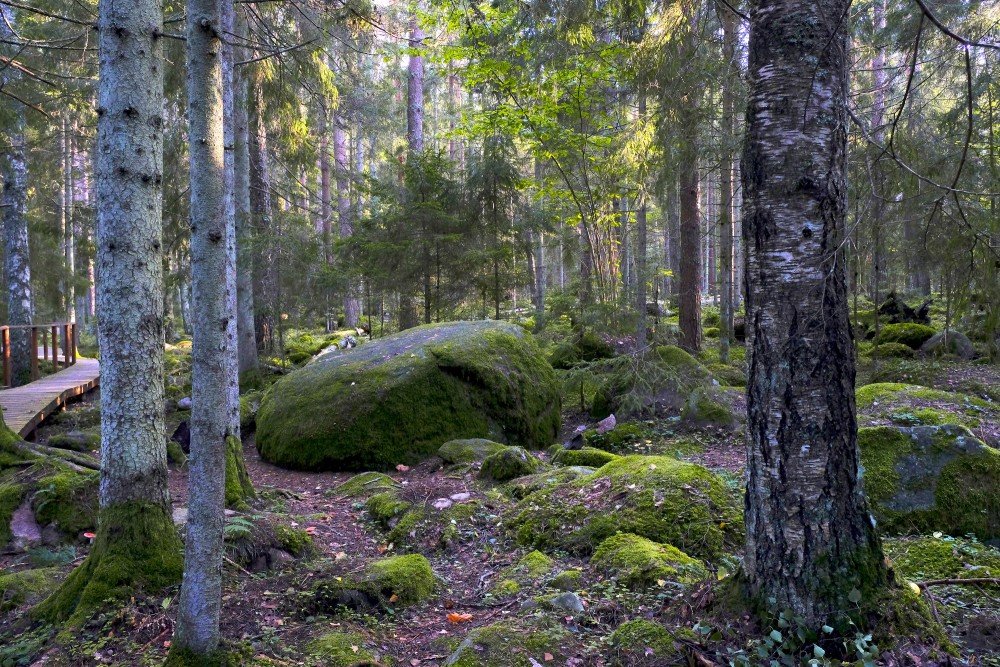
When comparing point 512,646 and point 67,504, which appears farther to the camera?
point 67,504

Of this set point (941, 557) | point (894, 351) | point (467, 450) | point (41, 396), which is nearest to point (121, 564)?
point (467, 450)

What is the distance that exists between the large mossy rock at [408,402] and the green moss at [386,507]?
147cm

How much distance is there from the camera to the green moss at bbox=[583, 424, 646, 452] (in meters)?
7.71

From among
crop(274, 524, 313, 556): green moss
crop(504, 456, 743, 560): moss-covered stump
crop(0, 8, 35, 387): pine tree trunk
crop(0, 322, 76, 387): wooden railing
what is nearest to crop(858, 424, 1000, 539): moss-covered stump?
crop(504, 456, 743, 560): moss-covered stump

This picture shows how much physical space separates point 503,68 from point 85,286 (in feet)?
44.1

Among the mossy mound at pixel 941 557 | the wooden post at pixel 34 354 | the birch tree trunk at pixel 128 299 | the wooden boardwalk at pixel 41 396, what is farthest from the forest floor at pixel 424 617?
the wooden post at pixel 34 354

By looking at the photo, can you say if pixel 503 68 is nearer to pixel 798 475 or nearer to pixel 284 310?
pixel 284 310

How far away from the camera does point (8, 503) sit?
4613mm

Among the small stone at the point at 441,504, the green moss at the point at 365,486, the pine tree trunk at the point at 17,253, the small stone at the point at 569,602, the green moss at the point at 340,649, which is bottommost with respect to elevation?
the green moss at the point at 365,486

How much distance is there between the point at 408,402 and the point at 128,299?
4051 millimetres

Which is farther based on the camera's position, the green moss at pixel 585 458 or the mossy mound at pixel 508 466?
the green moss at pixel 585 458

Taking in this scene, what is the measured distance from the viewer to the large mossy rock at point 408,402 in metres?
7.15

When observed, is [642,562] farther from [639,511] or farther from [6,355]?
[6,355]

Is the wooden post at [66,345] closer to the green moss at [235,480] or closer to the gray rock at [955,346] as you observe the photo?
the green moss at [235,480]
